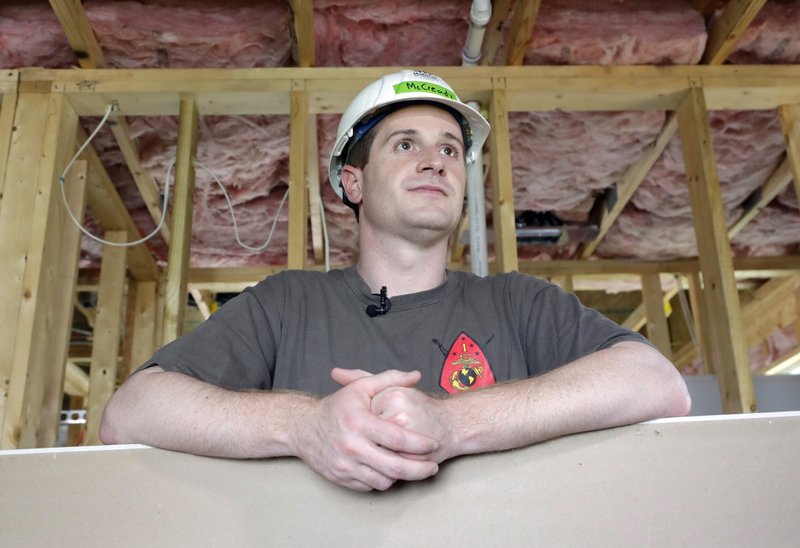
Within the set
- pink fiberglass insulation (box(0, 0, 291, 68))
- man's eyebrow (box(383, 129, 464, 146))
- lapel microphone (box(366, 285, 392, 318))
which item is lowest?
lapel microphone (box(366, 285, 392, 318))

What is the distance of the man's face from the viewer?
1.61m

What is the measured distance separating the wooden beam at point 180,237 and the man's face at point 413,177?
974mm

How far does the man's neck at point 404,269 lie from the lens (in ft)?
5.32

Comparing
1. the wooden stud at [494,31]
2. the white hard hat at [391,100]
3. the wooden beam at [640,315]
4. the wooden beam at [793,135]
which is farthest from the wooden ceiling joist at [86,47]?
the wooden beam at [640,315]

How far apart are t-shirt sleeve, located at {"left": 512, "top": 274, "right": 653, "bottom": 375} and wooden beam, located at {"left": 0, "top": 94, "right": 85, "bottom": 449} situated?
1.79 meters

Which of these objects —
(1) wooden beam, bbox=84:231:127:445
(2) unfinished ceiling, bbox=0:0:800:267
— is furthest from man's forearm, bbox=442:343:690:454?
(1) wooden beam, bbox=84:231:127:445

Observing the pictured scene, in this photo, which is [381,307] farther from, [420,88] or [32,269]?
[32,269]

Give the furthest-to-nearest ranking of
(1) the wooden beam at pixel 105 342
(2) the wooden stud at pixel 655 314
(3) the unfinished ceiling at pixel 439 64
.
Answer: (2) the wooden stud at pixel 655 314 → (1) the wooden beam at pixel 105 342 → (3) the unfinished ceiling at pixel 439 64

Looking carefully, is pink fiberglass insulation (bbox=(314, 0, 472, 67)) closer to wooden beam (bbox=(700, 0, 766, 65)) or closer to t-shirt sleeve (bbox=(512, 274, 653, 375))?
wooden beam (bbox=(700, 0, 766, 65))

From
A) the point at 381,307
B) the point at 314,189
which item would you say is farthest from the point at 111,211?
the point at 381,307

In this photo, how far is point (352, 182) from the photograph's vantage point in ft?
6.11

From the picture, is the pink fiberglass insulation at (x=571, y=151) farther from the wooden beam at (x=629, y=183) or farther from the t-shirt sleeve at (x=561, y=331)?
the t-shirt sleeve at (x=561, y=331)

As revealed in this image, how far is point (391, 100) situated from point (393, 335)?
605 millimetres

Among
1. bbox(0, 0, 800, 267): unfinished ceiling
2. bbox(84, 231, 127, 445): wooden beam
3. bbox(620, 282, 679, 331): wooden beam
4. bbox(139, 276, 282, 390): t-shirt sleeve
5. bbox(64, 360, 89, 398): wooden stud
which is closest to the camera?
bbox(139, 276, 282, 390): t-shirt sleeve
